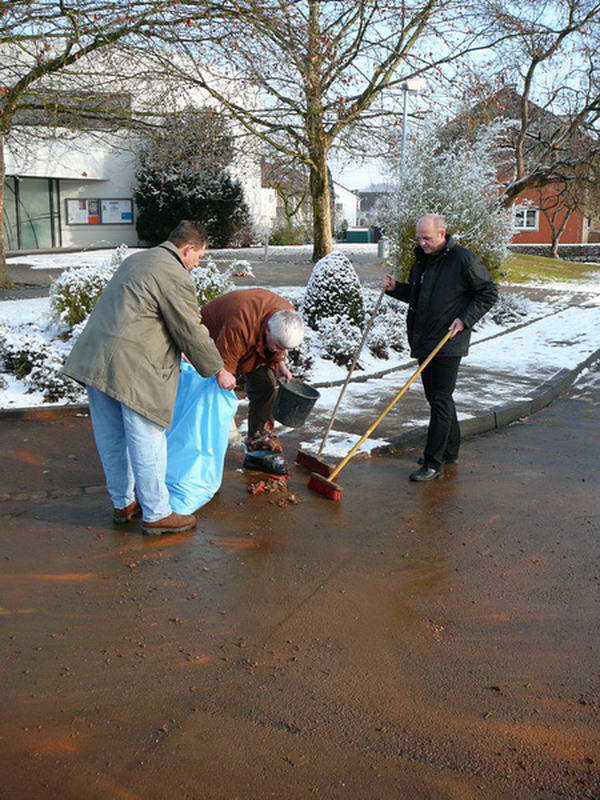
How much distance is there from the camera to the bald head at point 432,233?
20.2ft

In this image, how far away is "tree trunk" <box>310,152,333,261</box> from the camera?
17.3 metres

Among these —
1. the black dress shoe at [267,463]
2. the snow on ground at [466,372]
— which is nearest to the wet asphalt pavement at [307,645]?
the black dress shoe at [267,463]

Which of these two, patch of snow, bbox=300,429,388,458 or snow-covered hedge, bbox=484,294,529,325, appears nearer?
patch of snow, bbox=300,429,388,458

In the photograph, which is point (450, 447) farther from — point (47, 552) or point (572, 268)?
point (572, 268)

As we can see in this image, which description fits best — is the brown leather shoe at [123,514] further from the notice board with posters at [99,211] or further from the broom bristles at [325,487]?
the notice board with posters at [99,211]

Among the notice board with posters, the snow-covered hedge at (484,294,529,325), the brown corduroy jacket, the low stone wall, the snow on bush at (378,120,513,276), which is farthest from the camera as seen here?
the low stone wall

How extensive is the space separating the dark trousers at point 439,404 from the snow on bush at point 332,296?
4.66 metres

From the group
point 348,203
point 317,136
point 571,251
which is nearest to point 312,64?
point 317,136

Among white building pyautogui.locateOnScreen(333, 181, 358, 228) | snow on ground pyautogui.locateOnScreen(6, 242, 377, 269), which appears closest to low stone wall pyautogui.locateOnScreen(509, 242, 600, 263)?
snow on ground pyautogui.locateOnScreen(6, 242, 377, 269)

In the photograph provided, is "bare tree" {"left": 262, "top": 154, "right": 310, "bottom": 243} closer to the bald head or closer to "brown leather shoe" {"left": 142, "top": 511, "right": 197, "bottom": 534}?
the bald head

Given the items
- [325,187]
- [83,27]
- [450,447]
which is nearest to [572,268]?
[325,187]

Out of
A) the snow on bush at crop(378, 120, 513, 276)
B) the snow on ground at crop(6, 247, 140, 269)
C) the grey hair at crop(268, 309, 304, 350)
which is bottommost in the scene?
the grey hair at crop(268, 309, 304, 350)

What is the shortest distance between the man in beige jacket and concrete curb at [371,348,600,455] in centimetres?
248

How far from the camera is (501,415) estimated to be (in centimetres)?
811
